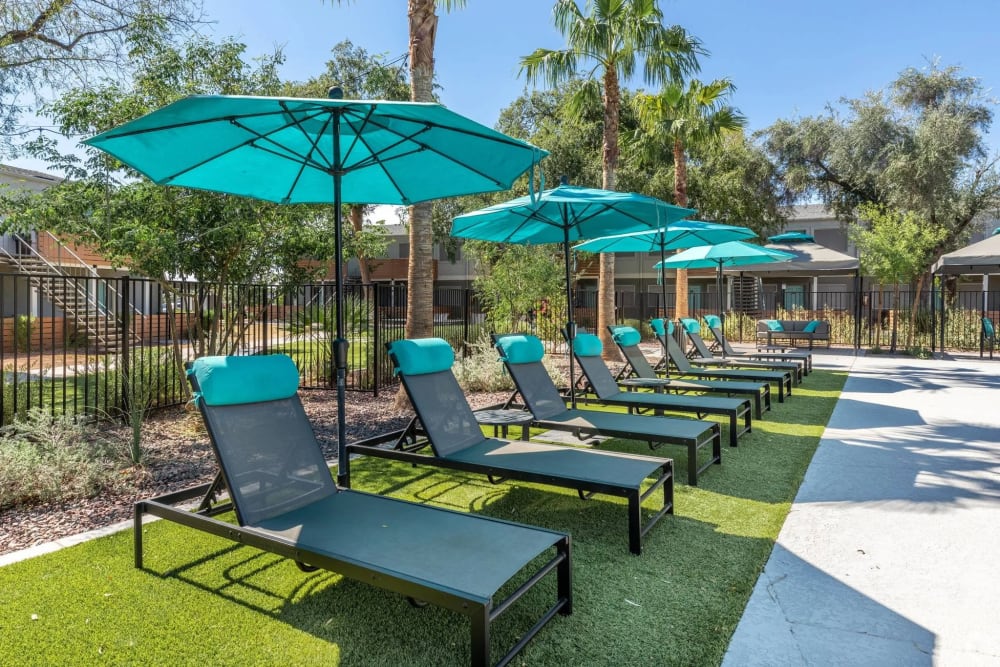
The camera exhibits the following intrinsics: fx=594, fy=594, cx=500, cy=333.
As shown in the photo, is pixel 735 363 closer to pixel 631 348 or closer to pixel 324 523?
pixel 631 348

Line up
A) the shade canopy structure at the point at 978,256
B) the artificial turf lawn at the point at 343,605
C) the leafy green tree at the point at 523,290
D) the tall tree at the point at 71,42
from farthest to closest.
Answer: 1. the leafy green tree at the point at 523,290
2. the shade canopy structure at the point at 978,256
3. the tall tree at the point at 71,42
4. the artificial turf lawn at the point at 343,605

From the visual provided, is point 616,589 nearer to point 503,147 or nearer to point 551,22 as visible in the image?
point 503,147

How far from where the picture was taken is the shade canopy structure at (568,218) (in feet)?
19.8

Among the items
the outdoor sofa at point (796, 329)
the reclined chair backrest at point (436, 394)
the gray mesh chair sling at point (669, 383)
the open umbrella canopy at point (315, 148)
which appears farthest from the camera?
the outdoor sofa at point (796, 329)

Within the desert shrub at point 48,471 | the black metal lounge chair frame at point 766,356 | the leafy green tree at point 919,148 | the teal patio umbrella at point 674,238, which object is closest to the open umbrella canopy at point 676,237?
the teal patio umbrella at point 674,238

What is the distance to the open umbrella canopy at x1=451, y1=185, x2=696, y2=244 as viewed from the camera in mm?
6027

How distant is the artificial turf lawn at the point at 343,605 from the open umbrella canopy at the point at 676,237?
18.5 ft

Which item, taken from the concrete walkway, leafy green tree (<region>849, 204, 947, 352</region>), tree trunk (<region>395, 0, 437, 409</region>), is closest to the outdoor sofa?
leafy green tree (<region>849, 204, 947, 352</region>)

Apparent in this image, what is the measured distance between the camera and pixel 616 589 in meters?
3.07

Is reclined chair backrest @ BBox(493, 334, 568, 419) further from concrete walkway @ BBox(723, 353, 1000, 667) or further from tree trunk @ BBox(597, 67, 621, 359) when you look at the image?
tree trunk @ BBox(597, 67, 621, 359)

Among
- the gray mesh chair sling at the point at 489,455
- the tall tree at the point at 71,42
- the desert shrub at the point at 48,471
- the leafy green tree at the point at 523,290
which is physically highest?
the tall tree at the point at 71,42

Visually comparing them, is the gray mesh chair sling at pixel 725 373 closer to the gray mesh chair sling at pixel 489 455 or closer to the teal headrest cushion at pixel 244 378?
the gray mesh chair sling at pixel 489 455

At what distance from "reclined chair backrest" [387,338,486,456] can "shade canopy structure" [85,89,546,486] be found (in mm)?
614

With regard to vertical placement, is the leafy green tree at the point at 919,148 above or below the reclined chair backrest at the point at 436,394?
above
